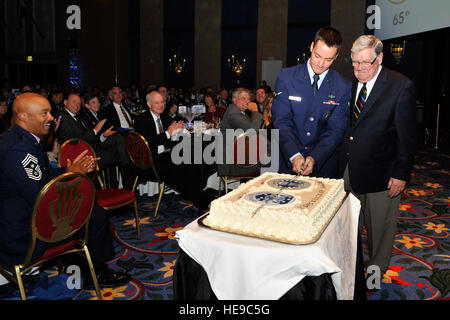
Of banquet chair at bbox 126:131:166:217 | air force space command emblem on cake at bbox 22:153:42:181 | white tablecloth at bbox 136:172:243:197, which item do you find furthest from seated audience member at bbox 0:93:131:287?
white tablecloth at bbox 136:172:243:197

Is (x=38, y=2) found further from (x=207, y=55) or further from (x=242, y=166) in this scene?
(x=242, y=166)

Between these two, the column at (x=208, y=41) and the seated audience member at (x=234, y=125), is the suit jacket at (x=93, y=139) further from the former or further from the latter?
the column at (x=208, y=41)

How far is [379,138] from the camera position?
2.44 metres

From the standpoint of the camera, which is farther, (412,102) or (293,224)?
(412,102)

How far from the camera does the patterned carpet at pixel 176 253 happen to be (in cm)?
269

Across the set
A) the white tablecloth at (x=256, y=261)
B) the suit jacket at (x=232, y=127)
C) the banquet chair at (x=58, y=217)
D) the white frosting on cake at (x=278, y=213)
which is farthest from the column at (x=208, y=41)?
the white tablecloth at (x=256, y=261)

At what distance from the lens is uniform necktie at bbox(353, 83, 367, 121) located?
2465 mm

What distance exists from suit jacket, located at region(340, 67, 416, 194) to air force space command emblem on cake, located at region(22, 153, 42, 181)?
1863mm

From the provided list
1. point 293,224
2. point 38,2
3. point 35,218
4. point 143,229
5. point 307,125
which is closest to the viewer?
point 293,224

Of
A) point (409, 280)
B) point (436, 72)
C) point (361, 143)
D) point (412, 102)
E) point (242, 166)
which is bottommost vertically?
point (409, 280)

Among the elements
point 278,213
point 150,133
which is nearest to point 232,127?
point 150,133

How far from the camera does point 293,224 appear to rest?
1.38m

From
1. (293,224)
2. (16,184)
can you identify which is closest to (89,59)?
(16,184)

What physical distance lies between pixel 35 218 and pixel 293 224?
1364 millimetres
